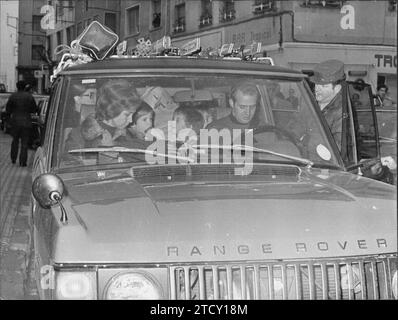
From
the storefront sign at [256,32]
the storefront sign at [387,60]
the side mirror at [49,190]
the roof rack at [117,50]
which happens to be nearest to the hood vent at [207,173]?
the side mirror at [49,190]

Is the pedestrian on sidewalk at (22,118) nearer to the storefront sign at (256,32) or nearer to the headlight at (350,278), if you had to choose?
the storefront sign at (256,32)

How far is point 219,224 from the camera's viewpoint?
7.60 feet

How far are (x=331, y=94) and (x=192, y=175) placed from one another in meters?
1.91

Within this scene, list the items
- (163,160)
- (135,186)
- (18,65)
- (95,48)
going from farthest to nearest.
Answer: (18,65) → (95,48) → (163,160) → (135,186)

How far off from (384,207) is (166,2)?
3370 mm

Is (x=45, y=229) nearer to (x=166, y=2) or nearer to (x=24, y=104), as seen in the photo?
(x=166, y=2)

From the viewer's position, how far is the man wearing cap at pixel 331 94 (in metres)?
4.25

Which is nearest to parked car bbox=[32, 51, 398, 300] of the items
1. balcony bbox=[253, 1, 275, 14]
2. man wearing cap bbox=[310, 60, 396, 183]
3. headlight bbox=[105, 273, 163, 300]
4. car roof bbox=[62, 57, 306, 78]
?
headlight bbox=[105, 273, 163, 300]

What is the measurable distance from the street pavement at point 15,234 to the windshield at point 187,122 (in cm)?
83

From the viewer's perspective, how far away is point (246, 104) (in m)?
3.64

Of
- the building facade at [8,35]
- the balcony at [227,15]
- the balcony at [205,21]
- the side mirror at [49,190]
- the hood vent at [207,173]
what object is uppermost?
the balcony at [227,15]

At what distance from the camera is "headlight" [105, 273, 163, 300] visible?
2203 millimetres

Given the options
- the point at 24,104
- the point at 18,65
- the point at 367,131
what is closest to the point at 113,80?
the point at 367,131

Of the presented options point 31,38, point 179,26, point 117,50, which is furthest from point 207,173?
point 31,38
